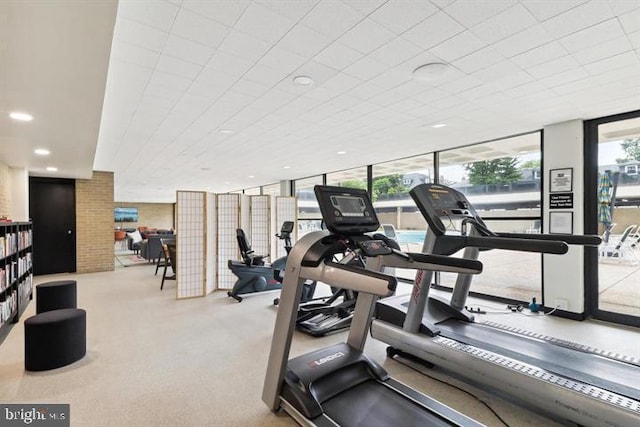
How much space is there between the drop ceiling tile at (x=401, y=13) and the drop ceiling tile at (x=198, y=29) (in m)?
1.05

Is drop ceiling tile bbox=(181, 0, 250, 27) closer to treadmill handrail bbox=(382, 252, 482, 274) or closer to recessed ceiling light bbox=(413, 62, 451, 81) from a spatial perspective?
recessed ceiling light bbox=(413, 62, 451, 81)

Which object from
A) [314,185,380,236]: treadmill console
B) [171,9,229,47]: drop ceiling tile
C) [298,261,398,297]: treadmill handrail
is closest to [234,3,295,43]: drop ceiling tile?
[171,9,229,47]: drop ceiling tile

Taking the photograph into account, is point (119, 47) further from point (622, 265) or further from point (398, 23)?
point (622, 265)

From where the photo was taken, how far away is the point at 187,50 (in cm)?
247

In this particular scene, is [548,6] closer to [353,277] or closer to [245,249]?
[353,277]

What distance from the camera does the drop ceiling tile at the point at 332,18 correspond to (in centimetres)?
198

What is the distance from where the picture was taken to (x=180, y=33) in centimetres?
224

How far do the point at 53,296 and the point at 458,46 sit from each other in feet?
16.6

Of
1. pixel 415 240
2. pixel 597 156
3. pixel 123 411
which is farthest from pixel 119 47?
pixel 415 240

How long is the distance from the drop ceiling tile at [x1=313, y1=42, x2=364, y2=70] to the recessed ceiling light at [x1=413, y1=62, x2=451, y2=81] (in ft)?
1.92

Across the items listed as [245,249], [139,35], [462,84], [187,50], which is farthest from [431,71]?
[245,249]

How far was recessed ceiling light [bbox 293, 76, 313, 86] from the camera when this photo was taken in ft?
9.70

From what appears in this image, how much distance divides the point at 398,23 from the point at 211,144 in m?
4.15

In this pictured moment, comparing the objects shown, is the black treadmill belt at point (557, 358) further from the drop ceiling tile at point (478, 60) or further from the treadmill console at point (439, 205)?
the drop ceiling tile at point (478, 60)
